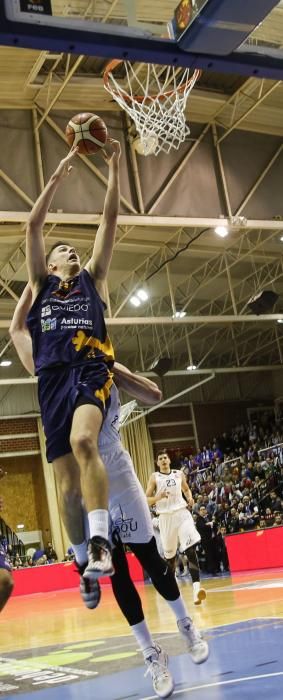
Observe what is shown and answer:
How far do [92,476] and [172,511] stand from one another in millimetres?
7211

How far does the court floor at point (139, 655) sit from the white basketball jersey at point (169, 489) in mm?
1327

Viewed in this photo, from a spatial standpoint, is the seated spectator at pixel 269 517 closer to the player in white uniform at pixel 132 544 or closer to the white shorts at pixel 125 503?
the player in white uniform at pixel 132 544

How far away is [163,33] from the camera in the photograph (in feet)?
18.2

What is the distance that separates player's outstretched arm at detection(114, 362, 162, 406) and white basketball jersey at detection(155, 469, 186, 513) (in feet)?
21.0

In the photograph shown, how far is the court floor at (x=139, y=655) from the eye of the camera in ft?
14.1

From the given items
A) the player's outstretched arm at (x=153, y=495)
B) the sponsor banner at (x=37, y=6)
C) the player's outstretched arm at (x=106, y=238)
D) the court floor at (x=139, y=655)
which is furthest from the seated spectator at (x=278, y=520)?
the sponsor banner at (x=37, y=6)

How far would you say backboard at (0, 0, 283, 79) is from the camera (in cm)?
506

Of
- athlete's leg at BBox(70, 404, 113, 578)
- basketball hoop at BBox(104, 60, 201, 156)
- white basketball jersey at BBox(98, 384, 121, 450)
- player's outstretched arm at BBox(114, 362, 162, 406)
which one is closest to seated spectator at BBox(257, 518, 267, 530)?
basketball hoop at BBox(104, 60, 201, 156)

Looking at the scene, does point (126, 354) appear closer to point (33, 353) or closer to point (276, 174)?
point (276, 174)

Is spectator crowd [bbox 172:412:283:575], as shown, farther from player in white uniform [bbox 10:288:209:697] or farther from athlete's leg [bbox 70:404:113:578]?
athlete's leg [bbox 70:404:113:578]

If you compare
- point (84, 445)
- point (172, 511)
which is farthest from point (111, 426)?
point (172, 511)

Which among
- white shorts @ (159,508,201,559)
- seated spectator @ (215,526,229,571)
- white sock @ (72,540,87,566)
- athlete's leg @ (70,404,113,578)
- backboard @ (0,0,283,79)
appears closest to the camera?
athlete's leg @ (70,404,113,578)

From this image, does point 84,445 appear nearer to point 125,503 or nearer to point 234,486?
point 125,503

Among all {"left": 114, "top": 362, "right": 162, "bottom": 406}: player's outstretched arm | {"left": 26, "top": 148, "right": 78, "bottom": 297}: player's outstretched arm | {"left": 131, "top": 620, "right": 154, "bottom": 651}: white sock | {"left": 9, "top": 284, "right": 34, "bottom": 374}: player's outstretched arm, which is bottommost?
{"left": 131, "top": 620, "right": 154, "bottom": 651}: white sock
